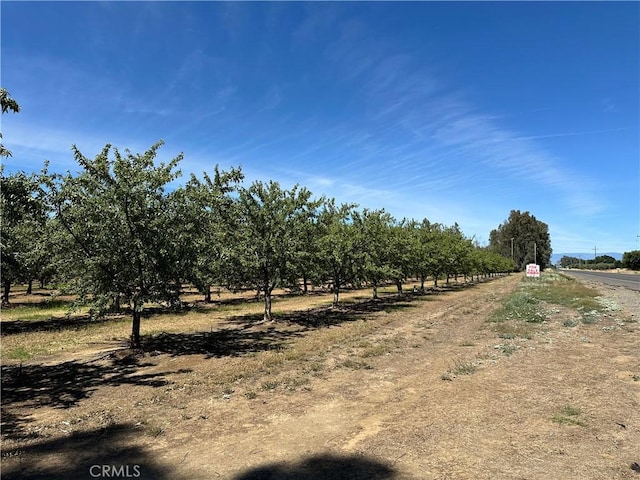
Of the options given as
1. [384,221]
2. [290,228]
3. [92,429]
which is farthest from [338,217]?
[92,429]

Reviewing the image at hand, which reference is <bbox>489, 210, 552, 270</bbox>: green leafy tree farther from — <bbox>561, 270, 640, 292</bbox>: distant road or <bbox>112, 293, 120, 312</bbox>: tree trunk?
<bbox>112, 293, 120, 312</bbox>: tree trunk

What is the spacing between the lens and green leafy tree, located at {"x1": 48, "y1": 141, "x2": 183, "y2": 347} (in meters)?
11.5

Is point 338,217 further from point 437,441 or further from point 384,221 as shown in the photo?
point 437,441

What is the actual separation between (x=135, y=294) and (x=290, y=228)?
26.0 feet

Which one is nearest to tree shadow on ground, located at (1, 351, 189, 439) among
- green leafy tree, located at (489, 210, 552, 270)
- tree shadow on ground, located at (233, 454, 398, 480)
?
tree shadow on ground, located at (233, 454, 398, 480)

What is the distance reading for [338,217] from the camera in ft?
88.6

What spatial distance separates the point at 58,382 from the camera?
9930 mm

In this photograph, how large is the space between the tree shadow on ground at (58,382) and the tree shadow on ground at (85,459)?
37.1 inches

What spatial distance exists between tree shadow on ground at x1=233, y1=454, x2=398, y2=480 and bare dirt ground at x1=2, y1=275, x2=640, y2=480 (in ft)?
0.08

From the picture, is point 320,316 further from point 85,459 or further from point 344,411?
point 85,459

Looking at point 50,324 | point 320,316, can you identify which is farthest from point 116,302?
point 320,316

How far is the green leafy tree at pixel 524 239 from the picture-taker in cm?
13600

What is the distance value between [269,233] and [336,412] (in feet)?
39.9

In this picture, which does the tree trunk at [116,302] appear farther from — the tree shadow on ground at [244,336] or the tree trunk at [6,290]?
the tree trunk at [6,290]
